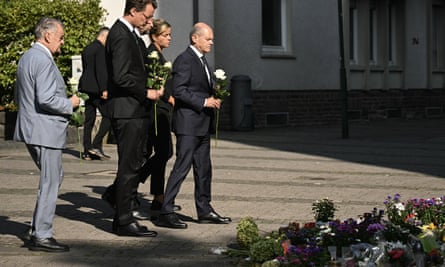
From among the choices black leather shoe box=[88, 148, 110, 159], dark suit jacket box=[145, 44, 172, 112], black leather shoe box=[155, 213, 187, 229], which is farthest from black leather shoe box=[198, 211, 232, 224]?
black leather shoe box=[88, 148, 110, 159]

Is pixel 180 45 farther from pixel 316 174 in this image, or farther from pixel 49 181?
pixel 49 181

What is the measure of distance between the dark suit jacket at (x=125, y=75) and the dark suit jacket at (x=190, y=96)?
739mm

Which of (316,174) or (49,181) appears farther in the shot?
(316,174)

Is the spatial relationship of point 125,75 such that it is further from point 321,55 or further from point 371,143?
point 321,55

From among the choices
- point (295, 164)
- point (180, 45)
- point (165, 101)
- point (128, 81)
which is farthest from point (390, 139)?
point (128, 81)

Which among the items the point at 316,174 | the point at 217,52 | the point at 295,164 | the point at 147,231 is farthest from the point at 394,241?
the point at 217,52

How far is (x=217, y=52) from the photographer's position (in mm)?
24516

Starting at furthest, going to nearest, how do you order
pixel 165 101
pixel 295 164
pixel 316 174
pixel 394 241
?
1. pixel 295 164
2. pixel 316 174
3. pixel 165 101
4. pixel 394 241

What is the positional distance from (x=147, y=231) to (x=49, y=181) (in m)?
1.13

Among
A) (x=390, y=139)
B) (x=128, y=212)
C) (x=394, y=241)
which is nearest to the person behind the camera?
(x=394, y=241)

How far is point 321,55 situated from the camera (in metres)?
27.6

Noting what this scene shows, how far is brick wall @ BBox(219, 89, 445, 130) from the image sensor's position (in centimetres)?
2569

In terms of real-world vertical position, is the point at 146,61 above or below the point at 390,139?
above

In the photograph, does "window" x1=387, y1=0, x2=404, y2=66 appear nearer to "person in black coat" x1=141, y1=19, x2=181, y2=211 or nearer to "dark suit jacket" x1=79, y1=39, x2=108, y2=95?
"dark suit jacket" x1=79, y1=39, x2=108, y2=95
